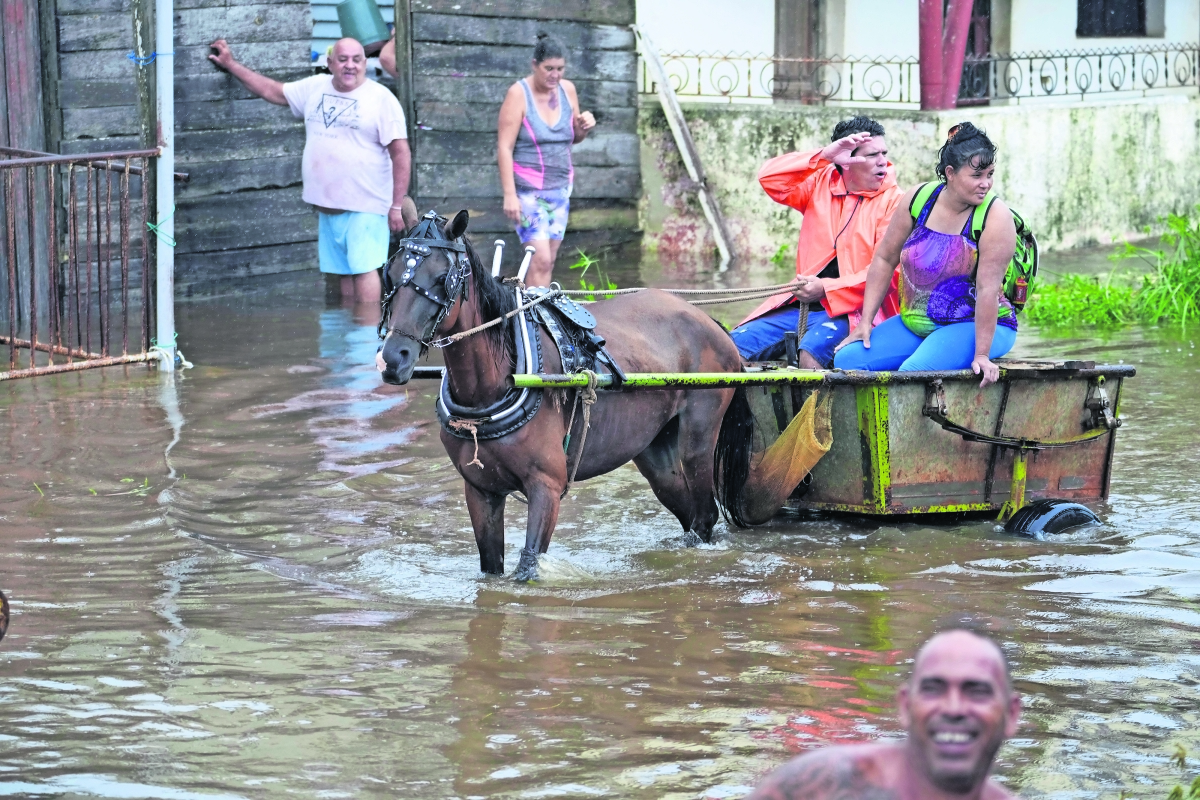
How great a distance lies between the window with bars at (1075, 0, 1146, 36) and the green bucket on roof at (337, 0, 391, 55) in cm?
932

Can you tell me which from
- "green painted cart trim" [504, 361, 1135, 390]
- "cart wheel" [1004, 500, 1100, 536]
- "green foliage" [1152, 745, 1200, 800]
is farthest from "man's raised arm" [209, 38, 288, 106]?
"green foliage" [1152, 745, 1200, 800]

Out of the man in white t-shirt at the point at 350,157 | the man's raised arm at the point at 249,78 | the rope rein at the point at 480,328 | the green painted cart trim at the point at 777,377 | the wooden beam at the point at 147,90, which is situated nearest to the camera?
the rope rein at the point at 480,328

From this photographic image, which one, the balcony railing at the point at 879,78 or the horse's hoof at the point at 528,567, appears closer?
the horse's hoof at the point at 528,567

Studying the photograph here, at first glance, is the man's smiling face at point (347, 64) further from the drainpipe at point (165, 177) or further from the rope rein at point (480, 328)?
the rope rein at point (480, 328)

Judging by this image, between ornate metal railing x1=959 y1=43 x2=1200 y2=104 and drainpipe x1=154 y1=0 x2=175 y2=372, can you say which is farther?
ornate metal railing x1=959 y1=43 x2=1200 y2=104

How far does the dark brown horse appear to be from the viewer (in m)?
5.42

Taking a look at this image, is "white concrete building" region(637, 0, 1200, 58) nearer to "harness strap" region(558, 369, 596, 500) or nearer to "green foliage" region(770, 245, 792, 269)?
"green foliage" region(770, 245, 792, 269)

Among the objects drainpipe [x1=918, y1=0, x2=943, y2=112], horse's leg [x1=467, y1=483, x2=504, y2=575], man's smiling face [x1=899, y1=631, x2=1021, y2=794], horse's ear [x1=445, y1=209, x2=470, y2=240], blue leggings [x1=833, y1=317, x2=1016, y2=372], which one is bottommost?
horse's leg [x1=467, y1=483, x2=504, y2=575]

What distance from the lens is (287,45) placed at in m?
12.3

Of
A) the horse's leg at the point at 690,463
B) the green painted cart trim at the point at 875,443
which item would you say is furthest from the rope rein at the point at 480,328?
the green painted cart trim at the point at 875,443

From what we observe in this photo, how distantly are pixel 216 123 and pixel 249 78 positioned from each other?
658 mm

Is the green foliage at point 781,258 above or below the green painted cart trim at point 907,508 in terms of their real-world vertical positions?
above

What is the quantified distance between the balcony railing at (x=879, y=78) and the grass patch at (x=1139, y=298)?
3289 mm

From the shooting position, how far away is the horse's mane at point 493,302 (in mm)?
5641
